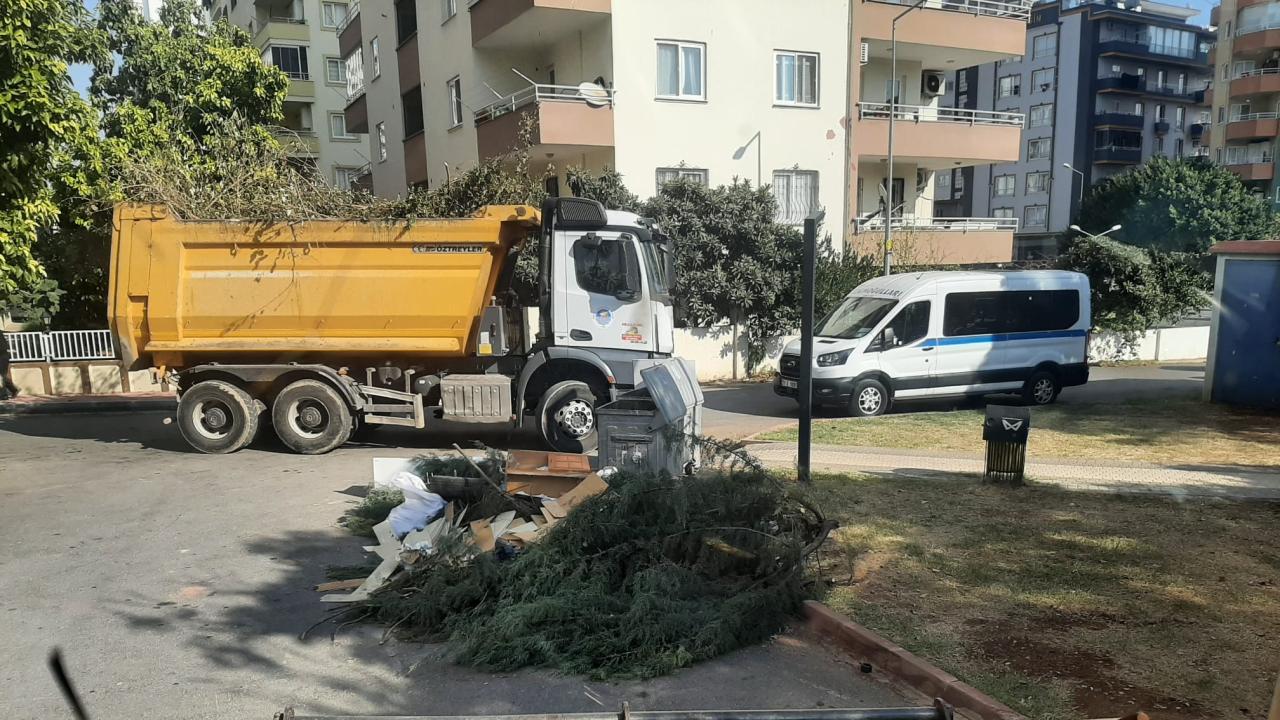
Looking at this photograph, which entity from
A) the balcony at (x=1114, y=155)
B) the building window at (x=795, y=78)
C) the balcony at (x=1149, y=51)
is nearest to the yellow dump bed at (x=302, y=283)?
the building window at (x=795, y=78)

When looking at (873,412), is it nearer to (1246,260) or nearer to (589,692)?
(1246,260)

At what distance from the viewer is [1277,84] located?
42.6m

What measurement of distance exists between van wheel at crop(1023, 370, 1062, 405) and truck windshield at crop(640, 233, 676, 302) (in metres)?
7.31

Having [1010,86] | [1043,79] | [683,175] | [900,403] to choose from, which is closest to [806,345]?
[900,403]

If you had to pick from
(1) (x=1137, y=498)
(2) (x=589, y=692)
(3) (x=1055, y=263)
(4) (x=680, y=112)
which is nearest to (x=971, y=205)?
(3) (x=1055, y=263)

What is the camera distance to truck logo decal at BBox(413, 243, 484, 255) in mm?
9719

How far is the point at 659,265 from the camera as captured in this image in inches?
397

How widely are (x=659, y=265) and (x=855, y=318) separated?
185 inches

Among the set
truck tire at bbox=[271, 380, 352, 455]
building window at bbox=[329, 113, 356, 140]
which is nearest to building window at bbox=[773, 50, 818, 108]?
Result: truck tire at bbox=[271, 380, 352, 455]

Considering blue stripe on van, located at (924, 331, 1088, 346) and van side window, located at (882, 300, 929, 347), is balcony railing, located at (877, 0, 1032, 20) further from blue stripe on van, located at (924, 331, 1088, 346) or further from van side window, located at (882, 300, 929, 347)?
van side window, located at (882, 300, 929, 347)

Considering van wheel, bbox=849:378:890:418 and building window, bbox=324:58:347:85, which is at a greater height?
building window, bbox=324:58:347:85

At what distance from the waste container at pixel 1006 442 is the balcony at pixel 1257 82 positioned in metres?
49.3

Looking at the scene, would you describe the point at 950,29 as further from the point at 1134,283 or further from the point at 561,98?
the point at 561,98

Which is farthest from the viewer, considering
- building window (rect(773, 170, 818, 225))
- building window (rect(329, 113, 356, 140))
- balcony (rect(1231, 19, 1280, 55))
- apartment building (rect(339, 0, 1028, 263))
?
balcony (rect(1231, 19, 1280, 55))
